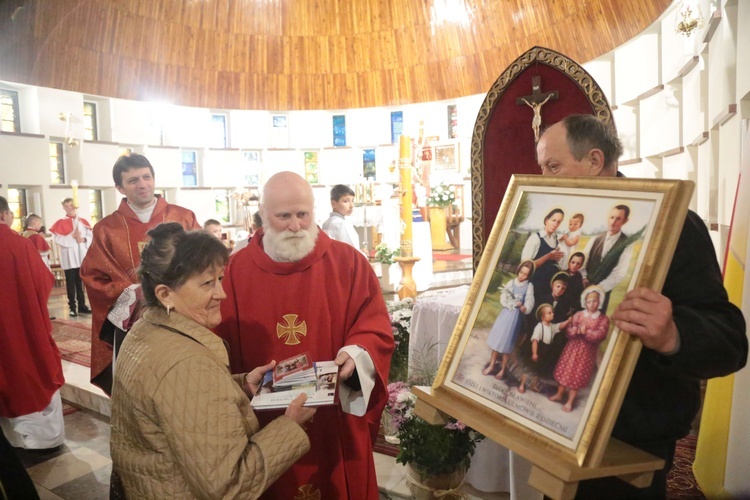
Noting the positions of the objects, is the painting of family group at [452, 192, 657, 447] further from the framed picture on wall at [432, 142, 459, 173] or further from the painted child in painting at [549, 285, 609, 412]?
the framed picture on wall at [432, 142, 459, 173]

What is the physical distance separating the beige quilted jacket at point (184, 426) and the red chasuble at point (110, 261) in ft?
6.16

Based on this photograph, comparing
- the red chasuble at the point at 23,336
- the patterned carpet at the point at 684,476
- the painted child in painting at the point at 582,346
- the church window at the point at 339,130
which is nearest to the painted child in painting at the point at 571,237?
the painted child in painting at the point at 582,346

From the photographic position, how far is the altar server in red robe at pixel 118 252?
343 centimetres

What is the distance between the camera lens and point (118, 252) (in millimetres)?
3656

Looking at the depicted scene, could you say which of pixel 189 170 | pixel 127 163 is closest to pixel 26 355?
pixel 127 163

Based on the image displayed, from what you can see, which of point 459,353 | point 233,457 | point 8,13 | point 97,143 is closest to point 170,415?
point 233,457

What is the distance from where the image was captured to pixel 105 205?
15.2 meters

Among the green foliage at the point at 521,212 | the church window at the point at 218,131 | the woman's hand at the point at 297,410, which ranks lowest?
the woman's hand at the point at 297,410

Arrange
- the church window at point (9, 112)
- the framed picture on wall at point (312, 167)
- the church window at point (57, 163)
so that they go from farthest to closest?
the framed picture on wall at point (312, 167) → the church window at point (57, 163) → the church window at point (9, 112)

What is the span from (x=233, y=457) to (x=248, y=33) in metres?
16.1

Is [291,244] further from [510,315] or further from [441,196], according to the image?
[441,196]

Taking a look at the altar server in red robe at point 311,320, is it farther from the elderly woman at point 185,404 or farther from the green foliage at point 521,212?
the green foliage at point 521,212

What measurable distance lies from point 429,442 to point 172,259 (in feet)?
5.53

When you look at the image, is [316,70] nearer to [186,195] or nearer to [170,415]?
[186,195]
